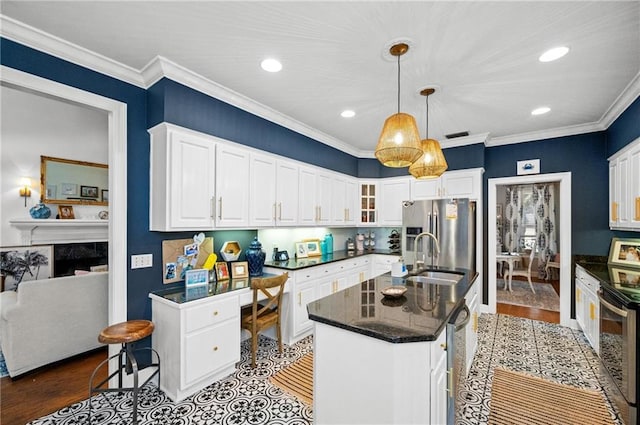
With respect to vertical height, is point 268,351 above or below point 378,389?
below

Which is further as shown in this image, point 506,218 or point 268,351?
point 506,218

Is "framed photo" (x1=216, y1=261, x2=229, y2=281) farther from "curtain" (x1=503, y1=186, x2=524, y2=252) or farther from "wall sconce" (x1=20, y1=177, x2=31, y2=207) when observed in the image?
"curtain" (x1=503, y1=186, x2=524, y2=252)

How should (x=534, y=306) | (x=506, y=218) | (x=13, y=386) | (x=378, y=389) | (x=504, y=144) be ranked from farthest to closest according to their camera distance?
(x=506, y=218)
(x=534, y=306)
(x=504, y=144)
(x=13, y=386)
(x=378, y=389)

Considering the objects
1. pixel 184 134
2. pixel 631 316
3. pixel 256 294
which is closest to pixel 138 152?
pixel 184 134

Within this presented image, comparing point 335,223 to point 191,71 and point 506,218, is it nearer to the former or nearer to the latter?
point 191,71

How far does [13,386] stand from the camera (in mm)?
2434

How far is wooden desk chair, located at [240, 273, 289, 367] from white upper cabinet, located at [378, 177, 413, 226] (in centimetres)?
270

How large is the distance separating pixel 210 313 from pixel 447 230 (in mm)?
3457

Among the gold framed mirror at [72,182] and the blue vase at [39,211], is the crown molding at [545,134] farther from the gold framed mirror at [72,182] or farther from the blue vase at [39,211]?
the blue vase at [39,211]

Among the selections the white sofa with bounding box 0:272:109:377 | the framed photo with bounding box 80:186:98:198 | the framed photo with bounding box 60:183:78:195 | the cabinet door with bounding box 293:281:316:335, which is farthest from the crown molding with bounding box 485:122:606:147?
the framed photo with bounding box 60:183:78:195

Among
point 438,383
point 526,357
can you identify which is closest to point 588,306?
point 526,357

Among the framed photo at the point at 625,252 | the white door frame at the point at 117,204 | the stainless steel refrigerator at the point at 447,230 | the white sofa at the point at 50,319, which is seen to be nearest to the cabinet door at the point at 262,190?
the white door frame at the point at 117,204

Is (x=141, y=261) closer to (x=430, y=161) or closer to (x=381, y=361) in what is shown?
(x=381, y=361)

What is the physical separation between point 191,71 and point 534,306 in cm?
615
